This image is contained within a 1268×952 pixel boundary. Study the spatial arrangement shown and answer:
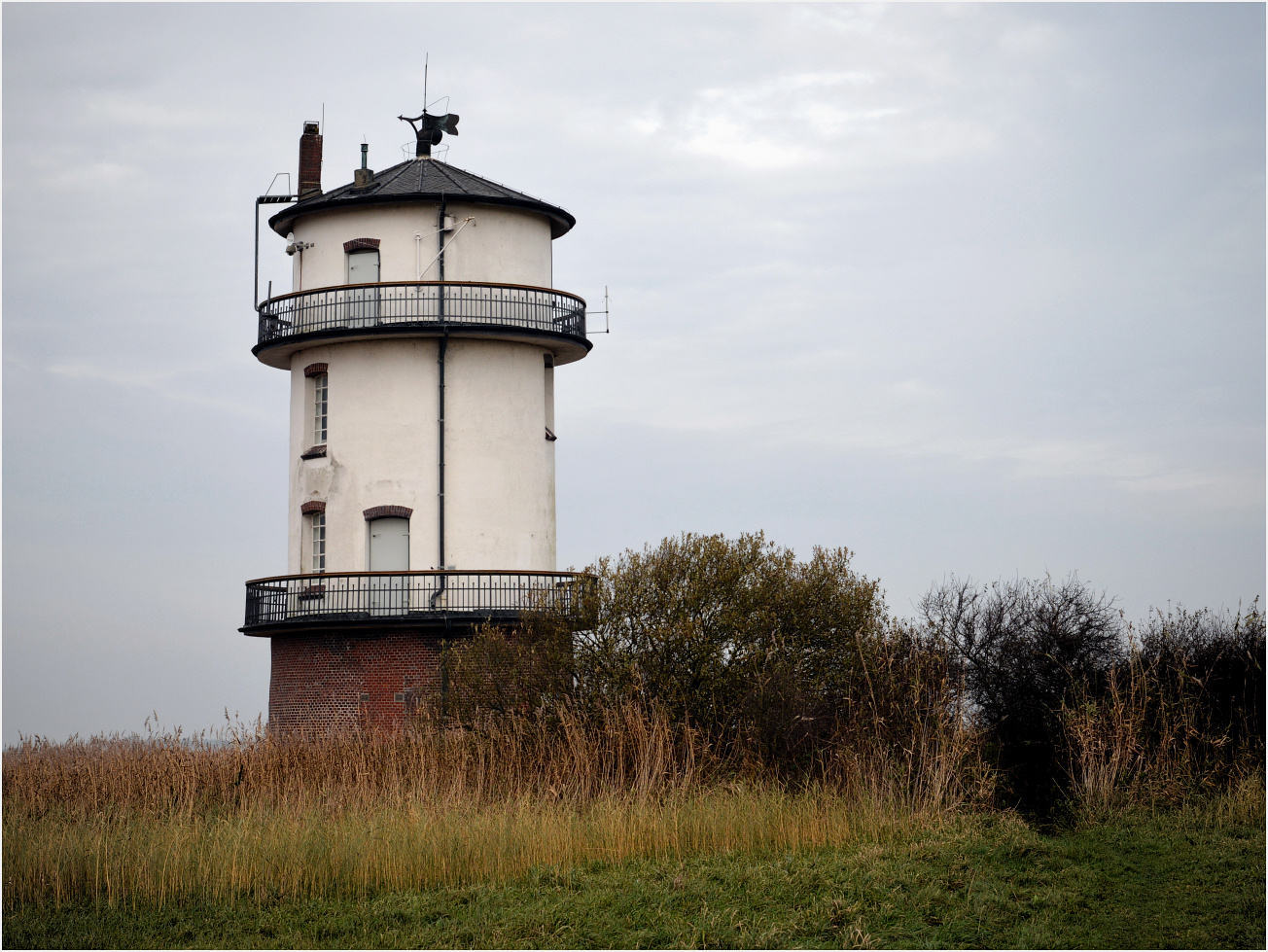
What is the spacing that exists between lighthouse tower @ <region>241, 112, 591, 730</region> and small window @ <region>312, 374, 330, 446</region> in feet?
0.12

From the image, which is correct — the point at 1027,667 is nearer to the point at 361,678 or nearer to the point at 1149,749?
the point at 1149,749

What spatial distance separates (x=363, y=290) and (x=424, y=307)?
1407 mm

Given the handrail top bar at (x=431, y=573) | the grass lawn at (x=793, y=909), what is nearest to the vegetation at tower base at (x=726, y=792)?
the grass lawn at (x=793, y=909)

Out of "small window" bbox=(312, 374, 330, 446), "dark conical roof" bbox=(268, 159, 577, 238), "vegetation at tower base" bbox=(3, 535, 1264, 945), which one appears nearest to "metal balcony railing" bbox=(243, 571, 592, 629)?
"small window" bbox=(312, 374, 330, 446)

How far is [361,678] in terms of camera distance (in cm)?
2731

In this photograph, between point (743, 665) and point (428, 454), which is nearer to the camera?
point (743, 665)

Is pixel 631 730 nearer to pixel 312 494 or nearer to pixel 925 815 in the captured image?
pixel 925 815

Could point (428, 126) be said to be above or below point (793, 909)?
above

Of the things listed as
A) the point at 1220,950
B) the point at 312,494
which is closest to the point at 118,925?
the point at 1220,950

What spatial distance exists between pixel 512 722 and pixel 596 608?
8.00 ft

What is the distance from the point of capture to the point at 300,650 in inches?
1114

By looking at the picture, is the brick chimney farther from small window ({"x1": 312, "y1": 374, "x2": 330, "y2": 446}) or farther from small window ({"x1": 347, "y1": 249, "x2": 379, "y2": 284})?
small window ({"x1": 312, "y1": 374, "x2": 330, "y2": 446})

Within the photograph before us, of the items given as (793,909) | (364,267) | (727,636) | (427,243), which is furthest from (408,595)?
(793,909)

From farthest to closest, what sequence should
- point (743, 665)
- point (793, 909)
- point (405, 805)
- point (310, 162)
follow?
point (310, 162)
point (743, 665)
point (405, 805)
point (793, 909)
